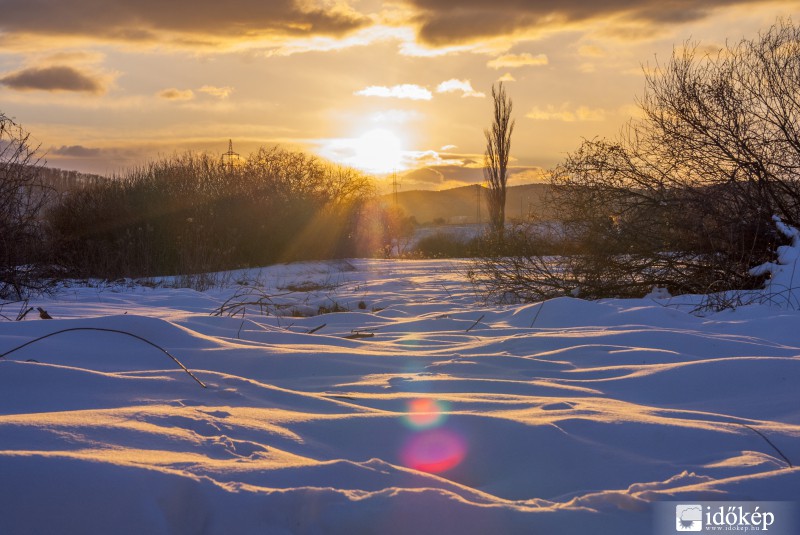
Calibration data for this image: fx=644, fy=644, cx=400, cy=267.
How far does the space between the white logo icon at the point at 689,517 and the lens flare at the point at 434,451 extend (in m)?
0.61

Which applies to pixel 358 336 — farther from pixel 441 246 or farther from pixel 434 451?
pixel 441 246

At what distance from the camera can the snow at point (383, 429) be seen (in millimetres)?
1365

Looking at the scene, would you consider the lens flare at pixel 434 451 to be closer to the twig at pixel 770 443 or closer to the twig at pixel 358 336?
the twig at pixel 770 443

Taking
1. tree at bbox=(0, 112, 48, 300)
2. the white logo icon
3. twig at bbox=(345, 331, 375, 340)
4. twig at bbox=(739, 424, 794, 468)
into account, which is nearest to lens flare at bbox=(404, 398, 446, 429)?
the white logo icon

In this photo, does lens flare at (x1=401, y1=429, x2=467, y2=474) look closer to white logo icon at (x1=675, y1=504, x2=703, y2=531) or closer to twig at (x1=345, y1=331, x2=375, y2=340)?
white logo icon at (x1=675, y1=504, x2=703, y2=531)

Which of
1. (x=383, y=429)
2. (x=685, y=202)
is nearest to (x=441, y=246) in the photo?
(x=685, y=202)

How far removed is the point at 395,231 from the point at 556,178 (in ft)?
70.5

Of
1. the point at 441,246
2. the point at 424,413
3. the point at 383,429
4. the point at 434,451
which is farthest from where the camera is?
the point at 441,246

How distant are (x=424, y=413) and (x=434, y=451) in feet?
1.12

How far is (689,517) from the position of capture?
4.79ft

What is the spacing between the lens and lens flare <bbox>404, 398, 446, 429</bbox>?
2.10 metres

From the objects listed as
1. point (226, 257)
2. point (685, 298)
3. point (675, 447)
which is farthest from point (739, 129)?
point (226, 257)

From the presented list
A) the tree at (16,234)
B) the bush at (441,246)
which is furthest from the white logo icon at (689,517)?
the bush at (441,246)

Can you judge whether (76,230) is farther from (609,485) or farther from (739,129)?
(609,485)
